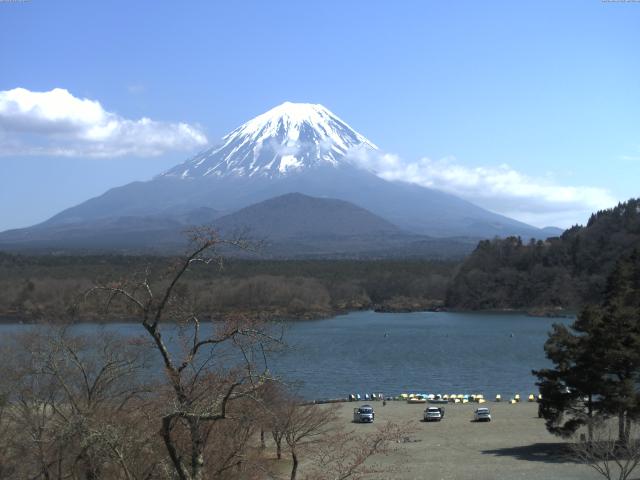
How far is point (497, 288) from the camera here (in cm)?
7731

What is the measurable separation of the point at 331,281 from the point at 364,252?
74558mm

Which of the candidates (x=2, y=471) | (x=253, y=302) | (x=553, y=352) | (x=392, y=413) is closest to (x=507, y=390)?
(x=392, y=413)

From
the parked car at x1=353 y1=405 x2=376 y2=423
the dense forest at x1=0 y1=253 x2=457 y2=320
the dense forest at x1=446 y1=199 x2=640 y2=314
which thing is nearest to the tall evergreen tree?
the parked car at x1=353 y1=405 x2=376 y2=423

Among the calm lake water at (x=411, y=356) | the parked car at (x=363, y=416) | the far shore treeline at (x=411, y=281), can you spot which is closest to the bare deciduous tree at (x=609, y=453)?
the parked car at (x=363, y=416)

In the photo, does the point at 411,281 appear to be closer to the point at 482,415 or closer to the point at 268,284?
the point at 268,284

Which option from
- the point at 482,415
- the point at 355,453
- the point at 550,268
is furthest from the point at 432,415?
the point at 550,268

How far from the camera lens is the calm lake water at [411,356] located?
3111cm

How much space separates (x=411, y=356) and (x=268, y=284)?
30137mm

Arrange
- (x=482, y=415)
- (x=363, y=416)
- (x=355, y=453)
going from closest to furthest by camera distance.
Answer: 1. (x=355, y=453)
2. (x=363, y=416)
3. (x=482, y=415)

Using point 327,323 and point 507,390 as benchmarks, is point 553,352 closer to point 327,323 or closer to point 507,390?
point 507,390

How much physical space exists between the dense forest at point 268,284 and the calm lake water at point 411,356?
256 inches

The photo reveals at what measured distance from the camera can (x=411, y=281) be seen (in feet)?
283

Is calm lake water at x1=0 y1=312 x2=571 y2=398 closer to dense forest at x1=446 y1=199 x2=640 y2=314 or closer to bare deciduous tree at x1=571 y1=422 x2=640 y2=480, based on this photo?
bare deciduous tree at x1=571 y1=422 x2=640 y2=480

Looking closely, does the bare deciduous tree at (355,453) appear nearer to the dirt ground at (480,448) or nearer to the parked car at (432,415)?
the dirt ground at (480,448)
